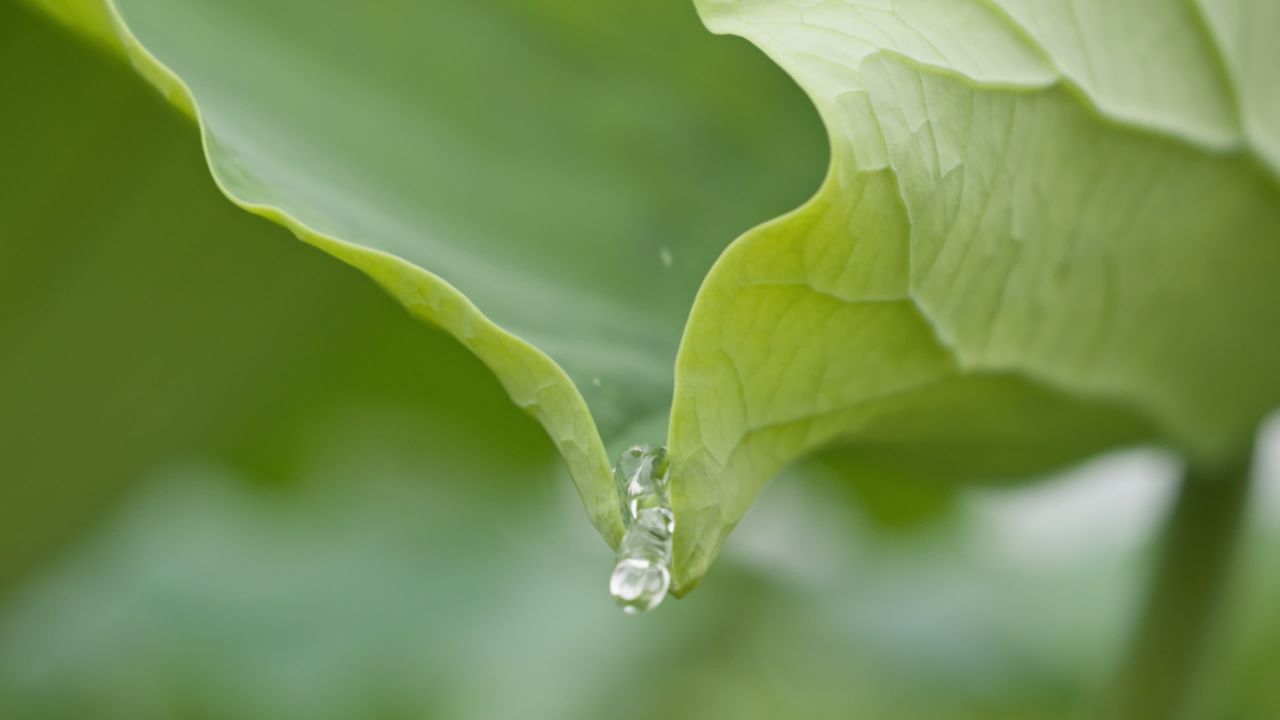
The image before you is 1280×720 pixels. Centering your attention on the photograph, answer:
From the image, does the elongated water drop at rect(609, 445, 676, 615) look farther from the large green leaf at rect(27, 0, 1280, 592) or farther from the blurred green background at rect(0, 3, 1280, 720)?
the blurred green background at rect(0, 3, 1280, 720)

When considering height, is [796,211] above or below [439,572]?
above

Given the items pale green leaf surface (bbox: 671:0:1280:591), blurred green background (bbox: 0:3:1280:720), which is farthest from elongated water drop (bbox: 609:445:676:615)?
blurred green background (bbox: 0:3:1280:720)

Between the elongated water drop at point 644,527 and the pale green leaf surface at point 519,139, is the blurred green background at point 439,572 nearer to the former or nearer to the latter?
the pale green leaf surface at point 519,139

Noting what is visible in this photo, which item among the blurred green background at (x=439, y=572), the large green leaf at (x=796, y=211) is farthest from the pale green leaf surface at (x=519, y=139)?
the blurred green background at (x=439, y=572)

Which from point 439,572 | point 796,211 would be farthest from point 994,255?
point 439,572

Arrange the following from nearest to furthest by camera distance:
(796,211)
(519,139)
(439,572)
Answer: (796,211) → (519,139) → (439,572)

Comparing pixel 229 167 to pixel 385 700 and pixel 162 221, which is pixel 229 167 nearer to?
pixel 162 221

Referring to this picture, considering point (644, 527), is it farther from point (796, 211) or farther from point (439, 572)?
point (439, 572)
